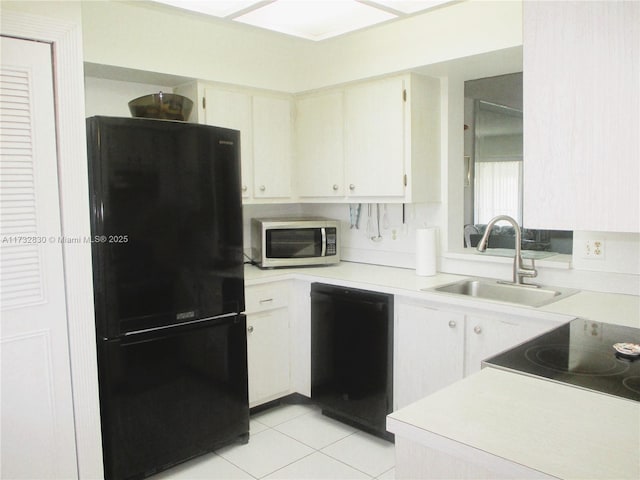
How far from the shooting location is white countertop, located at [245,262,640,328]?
208 centimetres

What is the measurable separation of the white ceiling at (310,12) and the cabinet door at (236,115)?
913 millimetres

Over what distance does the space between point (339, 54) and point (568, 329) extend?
7.27ft

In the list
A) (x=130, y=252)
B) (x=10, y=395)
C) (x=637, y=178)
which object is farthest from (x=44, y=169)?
(x=637, y=178)

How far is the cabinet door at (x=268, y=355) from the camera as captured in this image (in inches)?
120

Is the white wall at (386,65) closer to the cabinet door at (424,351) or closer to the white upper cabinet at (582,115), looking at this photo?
the cabinet door at (424,351)

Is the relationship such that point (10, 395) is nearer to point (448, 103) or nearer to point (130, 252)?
point (130, 252)

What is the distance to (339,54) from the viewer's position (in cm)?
327

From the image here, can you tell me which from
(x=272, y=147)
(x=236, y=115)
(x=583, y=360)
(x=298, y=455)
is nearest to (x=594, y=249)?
(x=583, y=360)

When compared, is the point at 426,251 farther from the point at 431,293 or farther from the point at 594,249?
the point at 594,249

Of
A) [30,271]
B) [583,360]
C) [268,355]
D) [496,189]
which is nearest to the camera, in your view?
[583,360]

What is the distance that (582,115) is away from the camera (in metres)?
0.99

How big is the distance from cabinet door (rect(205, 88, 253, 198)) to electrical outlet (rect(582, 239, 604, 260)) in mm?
1972

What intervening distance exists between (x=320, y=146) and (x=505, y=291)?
59.0 inches

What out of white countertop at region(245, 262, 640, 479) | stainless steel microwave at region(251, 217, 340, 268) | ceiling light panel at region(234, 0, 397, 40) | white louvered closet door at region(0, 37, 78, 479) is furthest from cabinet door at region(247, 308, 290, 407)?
white countertop at region(245, 262, 640, 479)
